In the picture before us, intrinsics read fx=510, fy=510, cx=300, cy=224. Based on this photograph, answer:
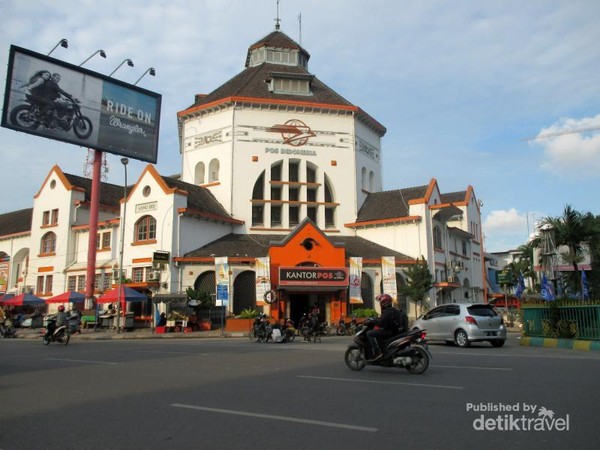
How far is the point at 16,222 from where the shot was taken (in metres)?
48.5

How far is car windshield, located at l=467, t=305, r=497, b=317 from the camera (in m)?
18.2

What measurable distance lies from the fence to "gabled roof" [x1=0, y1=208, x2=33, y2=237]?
1625 inches

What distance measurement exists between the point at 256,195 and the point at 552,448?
115 feet

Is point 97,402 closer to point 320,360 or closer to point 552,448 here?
point 552,448

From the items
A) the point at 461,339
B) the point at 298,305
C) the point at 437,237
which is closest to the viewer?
the point at 461,339

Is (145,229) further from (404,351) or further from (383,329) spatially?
(404,351)

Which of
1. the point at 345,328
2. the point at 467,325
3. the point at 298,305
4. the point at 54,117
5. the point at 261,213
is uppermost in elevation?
the point at 54,117

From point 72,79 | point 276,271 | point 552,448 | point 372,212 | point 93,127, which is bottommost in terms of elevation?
point 552,448

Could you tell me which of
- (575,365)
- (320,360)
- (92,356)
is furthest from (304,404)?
(92,356)

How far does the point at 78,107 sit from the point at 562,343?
29022mm

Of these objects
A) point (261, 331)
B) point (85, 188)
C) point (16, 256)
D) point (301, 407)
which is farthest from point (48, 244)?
point (301, 407)

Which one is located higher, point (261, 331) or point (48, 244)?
point (48, 244)

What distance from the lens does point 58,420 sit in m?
6.33

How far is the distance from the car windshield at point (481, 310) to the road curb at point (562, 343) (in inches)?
79.6
